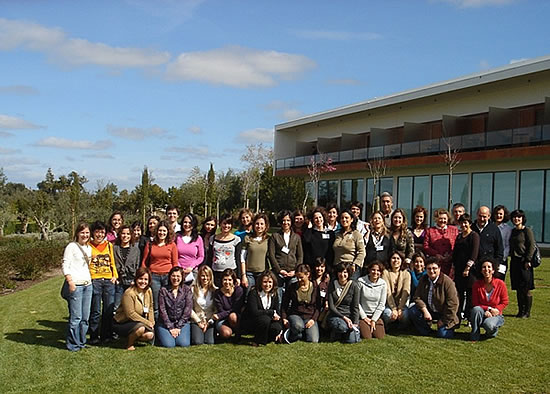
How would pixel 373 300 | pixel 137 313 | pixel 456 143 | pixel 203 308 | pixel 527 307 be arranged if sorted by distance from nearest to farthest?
1. pixel 137 313
2. pixel 203 308
3. pixel 373 300
4. pixel 527 307
5. pixel 456 143

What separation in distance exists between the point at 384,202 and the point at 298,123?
32026 millimetres

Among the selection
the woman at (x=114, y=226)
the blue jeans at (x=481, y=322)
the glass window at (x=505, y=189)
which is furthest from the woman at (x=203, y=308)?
the glass window at (x=505, y=189)

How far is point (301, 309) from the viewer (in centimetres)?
775

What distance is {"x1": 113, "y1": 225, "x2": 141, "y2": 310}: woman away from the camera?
7.72 m

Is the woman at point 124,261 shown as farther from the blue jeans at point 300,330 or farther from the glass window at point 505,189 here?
the glass window at point 505,189

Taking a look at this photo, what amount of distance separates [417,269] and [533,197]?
58.7 ft

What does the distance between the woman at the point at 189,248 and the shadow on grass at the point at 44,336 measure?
1870 millimetres

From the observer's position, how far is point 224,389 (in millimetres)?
5754

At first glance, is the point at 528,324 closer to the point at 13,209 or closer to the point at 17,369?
the point at 17,369

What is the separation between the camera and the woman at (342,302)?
7.64 metres

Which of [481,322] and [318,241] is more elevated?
[318,241]

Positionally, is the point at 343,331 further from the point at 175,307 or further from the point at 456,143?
the point at 456,143

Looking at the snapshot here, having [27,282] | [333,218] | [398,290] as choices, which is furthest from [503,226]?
[27,282]

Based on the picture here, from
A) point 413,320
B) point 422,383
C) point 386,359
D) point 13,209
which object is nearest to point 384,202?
point 413,320
